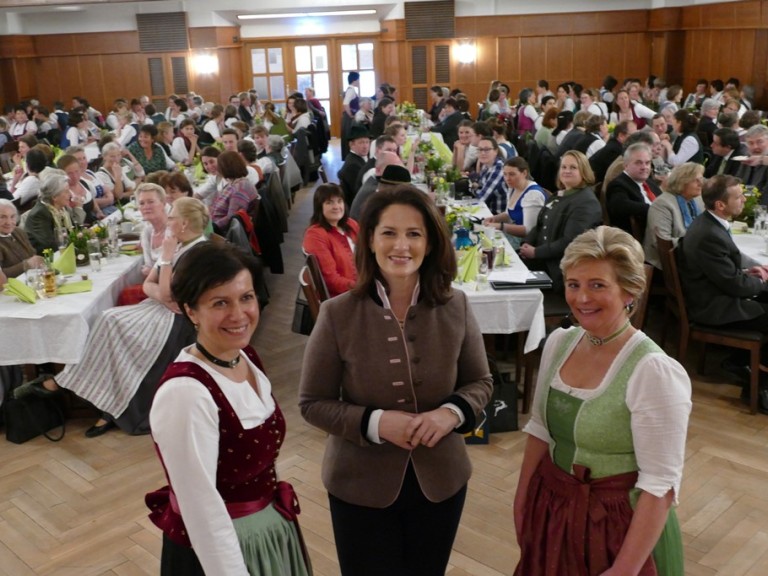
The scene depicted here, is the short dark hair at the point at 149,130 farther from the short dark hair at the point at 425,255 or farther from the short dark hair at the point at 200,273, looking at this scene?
the short dark hair at the point at 200,273

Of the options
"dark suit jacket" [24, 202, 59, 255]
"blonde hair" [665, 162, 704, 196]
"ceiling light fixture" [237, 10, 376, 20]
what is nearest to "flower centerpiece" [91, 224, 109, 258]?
"dark suit jacket" [24, 202, 59, 255]

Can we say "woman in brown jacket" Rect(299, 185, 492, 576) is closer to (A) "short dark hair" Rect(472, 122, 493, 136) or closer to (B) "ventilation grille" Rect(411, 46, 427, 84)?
(A) "short dark hair" Rect(472, 122, 493, 136)

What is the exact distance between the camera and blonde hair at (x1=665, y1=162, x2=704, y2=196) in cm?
533

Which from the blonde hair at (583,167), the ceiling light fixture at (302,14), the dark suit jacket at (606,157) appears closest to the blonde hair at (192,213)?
the blonde hair at (583,167)

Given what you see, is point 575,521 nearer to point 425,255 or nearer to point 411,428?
point 411,428

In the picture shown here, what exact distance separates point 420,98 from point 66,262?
13.9m

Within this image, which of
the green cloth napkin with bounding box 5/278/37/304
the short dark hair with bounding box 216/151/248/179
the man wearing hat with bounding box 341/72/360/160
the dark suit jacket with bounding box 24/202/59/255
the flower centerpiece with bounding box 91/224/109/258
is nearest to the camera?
the green cloth napkin with bounding box 5/278/37/304

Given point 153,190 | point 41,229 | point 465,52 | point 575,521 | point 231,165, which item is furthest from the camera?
point 465,52

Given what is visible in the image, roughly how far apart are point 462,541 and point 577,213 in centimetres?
252

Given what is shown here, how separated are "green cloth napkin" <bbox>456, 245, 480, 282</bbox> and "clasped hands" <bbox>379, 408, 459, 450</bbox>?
2498mm

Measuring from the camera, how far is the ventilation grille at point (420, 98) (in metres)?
18.0

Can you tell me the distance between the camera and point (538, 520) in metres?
2.18

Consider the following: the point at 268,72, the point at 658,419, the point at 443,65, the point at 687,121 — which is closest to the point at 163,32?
the point at 268,72

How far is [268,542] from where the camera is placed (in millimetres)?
2008
